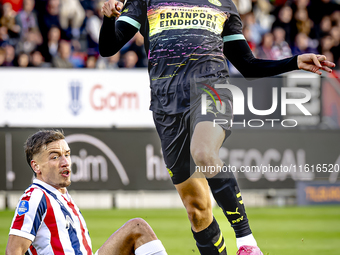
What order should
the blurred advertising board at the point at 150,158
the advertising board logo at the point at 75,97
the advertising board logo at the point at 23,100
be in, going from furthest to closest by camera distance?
1. the advertising board logo at the point at 75,97
2. the advertising board logo at the point at 23,100
3. the blurred advertising board at the point at 150,158

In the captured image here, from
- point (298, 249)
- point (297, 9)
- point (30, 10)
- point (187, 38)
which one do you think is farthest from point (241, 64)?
point (297, 9)

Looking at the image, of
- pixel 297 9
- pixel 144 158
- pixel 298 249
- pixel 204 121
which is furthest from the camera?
pixel 297 9

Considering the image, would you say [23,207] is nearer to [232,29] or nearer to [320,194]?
[232,29]

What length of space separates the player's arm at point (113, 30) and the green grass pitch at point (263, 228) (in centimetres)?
213

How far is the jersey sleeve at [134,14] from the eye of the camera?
13.7 ft

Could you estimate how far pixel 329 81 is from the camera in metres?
10.8

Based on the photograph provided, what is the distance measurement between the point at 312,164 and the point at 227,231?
119 inches

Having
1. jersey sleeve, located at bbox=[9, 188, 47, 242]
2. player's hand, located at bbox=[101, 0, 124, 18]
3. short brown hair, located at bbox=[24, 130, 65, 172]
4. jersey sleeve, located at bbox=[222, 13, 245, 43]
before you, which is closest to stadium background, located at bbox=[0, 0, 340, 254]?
jersey sleeve, located at bbox=[222, 13, 245, 43]

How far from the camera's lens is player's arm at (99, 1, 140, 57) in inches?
153

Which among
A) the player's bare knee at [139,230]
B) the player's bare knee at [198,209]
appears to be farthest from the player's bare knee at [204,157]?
the player's bare knee at [139,230]

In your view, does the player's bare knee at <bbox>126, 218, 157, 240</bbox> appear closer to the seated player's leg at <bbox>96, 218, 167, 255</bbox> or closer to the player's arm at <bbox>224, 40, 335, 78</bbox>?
the seated player's leg at <bbox>96, 218, 167, 255</bbox>

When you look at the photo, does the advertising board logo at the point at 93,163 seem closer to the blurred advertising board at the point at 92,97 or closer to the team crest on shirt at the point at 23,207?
the blurred advertising board at the point at 92,97

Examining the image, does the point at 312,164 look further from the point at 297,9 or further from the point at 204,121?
the point at 204,121

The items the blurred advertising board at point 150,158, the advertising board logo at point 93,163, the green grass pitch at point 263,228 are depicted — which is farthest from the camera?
the advertising board logo at point 93,163
